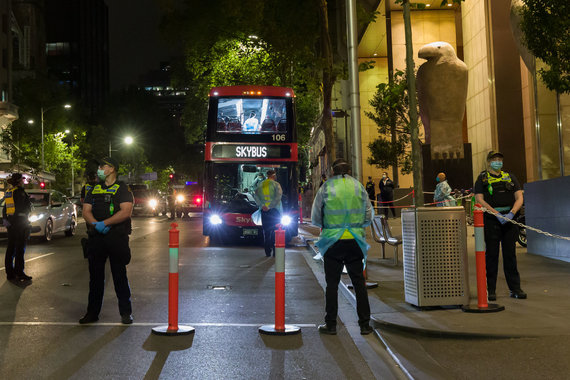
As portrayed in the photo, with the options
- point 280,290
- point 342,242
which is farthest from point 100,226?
point 342,242

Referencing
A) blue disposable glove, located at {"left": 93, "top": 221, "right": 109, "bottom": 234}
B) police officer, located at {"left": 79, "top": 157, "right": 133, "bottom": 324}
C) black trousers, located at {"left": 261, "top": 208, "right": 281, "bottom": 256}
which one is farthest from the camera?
black trousers, located at {"left": 261, "top": 208, "right": 281, "bottom": 256}

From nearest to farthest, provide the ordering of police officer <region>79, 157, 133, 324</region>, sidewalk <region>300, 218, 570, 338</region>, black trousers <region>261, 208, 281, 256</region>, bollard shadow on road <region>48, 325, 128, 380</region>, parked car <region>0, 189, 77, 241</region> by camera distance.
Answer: bollard shadow on road <region>48, 325, 128, 380</region>
sidewalk <region>300, 218, 570, 338</region>
police officer <region>79, 157, 133, 324</region>
black trousers <region>261, 208, 281, 256</region>
parked car <region>0, 189, 77, 241</region>

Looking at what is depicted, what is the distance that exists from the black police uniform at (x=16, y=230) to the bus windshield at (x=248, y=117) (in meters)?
7.82

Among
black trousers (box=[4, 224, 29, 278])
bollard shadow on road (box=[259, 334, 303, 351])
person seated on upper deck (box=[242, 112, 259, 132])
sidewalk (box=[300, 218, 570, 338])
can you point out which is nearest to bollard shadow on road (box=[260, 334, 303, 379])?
bollard shadow on road (box=[259, 334, 303, 351])

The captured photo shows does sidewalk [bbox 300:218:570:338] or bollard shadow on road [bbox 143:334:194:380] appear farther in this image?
sidewalk [bbox 300:218:570:338]

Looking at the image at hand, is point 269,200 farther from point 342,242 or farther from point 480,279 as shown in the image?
point 342,242

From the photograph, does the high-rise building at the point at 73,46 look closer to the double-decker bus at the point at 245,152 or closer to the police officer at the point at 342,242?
the double-decker bus at the point at 245,152

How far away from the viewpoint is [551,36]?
39.0 ft

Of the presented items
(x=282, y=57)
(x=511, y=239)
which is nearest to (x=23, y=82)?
(x=282, y=57)

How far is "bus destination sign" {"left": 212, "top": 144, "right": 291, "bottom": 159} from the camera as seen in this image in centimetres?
1897

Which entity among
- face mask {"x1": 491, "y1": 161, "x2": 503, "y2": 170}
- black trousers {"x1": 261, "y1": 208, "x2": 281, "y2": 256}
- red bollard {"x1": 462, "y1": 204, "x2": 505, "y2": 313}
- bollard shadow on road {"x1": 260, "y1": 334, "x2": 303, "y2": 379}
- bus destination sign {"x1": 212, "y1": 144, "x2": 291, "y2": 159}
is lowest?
bollard shadow on road {"x1": 260, "y1": 334, "x2": 303, "y2": 379}

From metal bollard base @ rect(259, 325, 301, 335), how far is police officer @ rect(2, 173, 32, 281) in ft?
20.2

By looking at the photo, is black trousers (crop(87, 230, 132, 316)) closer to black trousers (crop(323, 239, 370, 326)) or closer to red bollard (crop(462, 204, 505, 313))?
black trousers (crop(323, 239, 370, 326))

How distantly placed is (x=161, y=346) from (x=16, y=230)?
21.2ft
